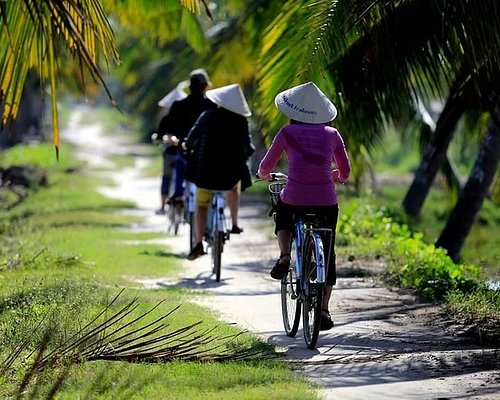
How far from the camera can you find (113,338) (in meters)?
8.30

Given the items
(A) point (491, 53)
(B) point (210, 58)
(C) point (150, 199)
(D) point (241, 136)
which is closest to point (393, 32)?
(A) point (491, 53)

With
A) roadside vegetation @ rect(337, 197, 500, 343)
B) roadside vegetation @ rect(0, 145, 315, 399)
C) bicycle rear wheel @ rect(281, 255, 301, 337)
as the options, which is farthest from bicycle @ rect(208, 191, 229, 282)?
bicycle rear wheel @ rect(281, 255, 301, 337)

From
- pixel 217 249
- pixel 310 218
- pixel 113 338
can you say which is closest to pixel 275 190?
pixel 310 218

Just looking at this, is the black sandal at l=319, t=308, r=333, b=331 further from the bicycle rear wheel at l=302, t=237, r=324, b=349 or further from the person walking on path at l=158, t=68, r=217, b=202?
the person walking on path at l=158, t=68, r=217, b=202

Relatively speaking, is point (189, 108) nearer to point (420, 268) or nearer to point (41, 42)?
point (420, 268)

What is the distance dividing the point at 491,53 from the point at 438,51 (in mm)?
786

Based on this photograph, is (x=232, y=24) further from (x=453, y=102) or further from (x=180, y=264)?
(x=453, y=102)

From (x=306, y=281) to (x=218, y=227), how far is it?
3821 millimetres

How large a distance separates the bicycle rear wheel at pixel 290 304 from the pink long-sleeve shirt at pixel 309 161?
635 mm

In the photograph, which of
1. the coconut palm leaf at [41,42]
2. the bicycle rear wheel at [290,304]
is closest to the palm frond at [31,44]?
the coconut palm leaf at [41,42]

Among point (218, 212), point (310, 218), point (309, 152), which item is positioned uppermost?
point (309, 152)

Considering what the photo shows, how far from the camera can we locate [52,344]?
8016 mm

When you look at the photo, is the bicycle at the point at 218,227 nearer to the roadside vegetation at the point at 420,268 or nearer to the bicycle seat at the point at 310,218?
the roadside vegetation at the point at 420,268

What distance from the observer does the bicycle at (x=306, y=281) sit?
27.0 ft
